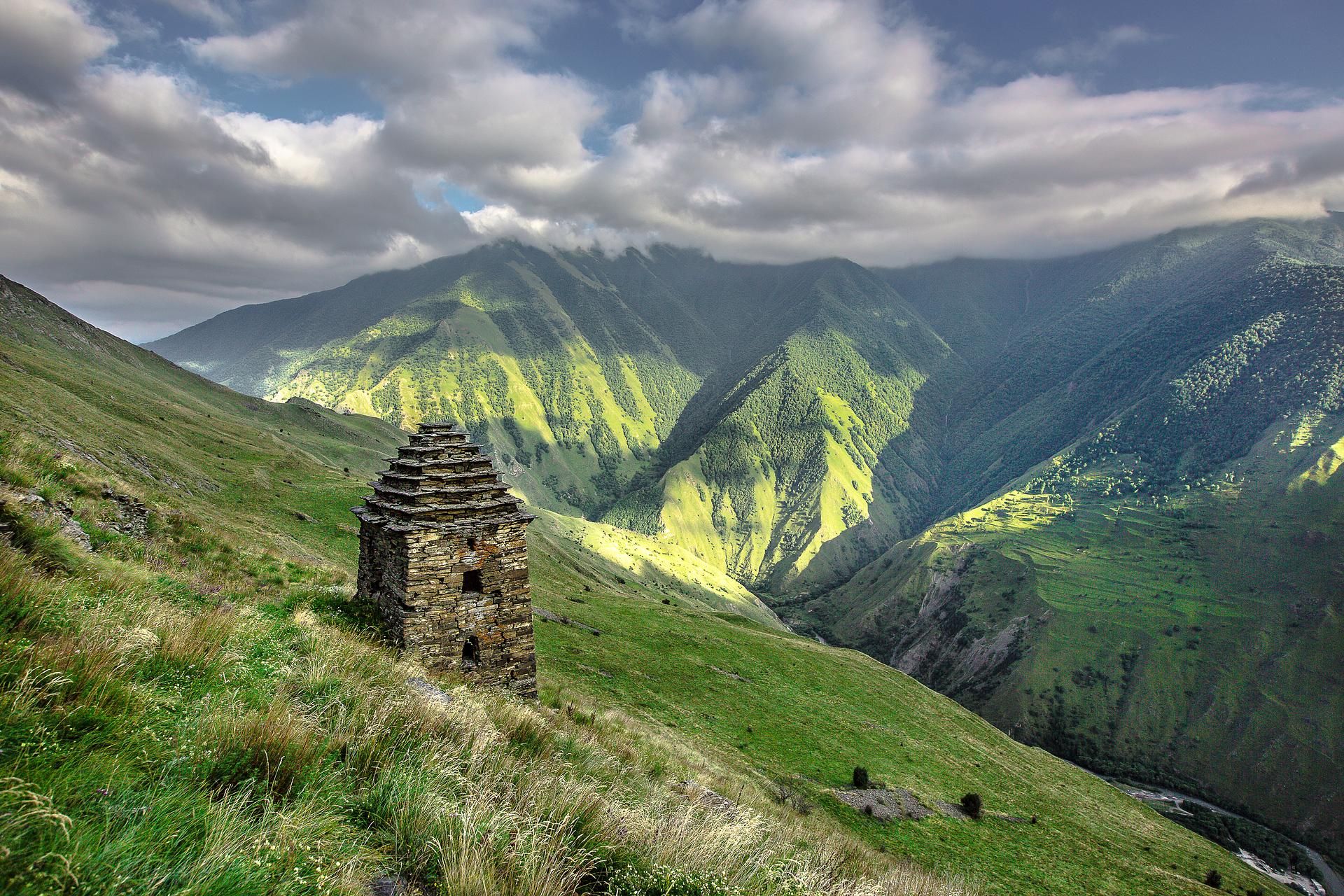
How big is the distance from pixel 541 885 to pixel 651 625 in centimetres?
3791

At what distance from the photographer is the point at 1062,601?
518ft

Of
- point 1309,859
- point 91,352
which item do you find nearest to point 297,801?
point 91,352

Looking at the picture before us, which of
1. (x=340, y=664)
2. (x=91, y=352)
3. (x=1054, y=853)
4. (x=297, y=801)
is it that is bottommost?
(x=1054, y=853)

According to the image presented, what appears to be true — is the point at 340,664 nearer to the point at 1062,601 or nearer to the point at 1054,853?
the point at 1054,853

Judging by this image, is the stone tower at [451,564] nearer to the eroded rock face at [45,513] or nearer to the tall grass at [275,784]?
the tall grass at [275,784]

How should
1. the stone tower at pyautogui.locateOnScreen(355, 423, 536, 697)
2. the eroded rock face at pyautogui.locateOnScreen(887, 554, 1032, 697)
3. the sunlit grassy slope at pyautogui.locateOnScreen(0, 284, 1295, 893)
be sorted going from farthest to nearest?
the eroded rock face at pyautogui.locateOnScreen(887, 554, 1032, 697)
the stone tower at pyautogui.locateOnScreen(355, 423, 536, 697)
the sunlit grassy slope at pyautogui.locateOnScreen(0, 284, 1295, 893)

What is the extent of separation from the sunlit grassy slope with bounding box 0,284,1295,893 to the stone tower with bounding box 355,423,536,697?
1332 millimetres

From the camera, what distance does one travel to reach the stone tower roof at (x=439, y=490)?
528 inches

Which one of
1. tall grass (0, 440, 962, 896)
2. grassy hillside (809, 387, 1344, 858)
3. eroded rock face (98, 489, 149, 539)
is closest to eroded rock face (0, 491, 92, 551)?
tall grass (0, 440, 962, 896)

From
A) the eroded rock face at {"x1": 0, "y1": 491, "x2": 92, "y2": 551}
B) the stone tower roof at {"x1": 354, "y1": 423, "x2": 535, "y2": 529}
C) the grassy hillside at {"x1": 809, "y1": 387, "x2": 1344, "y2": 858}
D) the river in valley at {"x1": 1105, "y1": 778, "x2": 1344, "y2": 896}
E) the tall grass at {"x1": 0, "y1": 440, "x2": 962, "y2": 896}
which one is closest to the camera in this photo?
the tall grass at {"x1": 0, "y1": 440, "x2": 962, "y2": 896}

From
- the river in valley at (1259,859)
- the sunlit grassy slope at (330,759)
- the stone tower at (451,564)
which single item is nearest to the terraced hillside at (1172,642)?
the river in valley at (1259,859)

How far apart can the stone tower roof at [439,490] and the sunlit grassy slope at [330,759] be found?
265 cm

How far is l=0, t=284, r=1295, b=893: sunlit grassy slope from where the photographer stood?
3.14 m

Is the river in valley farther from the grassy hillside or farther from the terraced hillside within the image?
the terraced hillside
